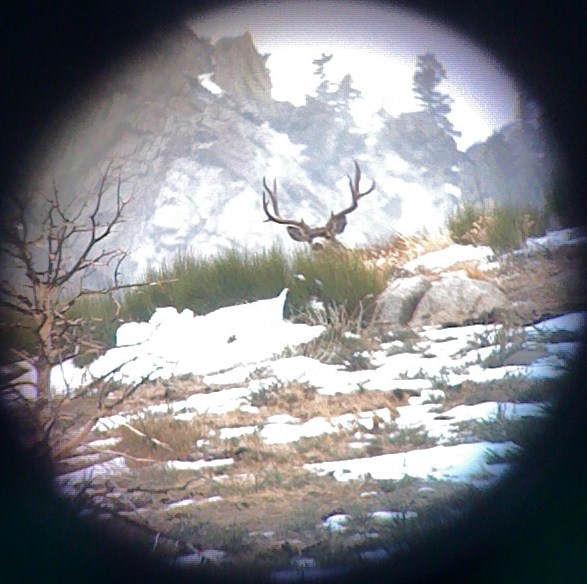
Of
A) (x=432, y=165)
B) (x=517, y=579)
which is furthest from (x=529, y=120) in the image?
(x=517, y=579)

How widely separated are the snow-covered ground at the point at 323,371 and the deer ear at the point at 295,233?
195 mm

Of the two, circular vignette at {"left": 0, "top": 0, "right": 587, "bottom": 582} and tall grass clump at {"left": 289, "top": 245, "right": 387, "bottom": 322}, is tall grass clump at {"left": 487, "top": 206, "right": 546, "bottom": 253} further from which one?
tall grass clump at {"left": 289, "top": 245, "right": 387, "bottom": 322}

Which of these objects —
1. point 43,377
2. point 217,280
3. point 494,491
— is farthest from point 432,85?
point 43,377

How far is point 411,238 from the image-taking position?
2662 mm

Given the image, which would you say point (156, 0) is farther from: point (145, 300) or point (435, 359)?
point (435, 359)

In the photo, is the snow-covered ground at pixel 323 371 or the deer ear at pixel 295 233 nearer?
the snow-covered ground at pixel 323 371

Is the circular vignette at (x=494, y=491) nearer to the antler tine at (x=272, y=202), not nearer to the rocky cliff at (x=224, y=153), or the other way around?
the rocky cliff at (x=224, y=153)

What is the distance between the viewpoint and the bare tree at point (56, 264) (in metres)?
2.66

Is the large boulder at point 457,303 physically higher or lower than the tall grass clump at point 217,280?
lower

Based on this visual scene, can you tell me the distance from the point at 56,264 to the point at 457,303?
129cm

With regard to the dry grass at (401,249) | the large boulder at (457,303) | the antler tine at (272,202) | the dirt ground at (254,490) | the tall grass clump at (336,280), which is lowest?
the dirt ground at (254,490)

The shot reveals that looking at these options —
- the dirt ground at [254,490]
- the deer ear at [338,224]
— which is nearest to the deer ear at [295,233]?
the deer ear at [338,224]

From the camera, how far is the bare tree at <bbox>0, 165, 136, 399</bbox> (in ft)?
8.73

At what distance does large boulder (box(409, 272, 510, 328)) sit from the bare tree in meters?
0.98
